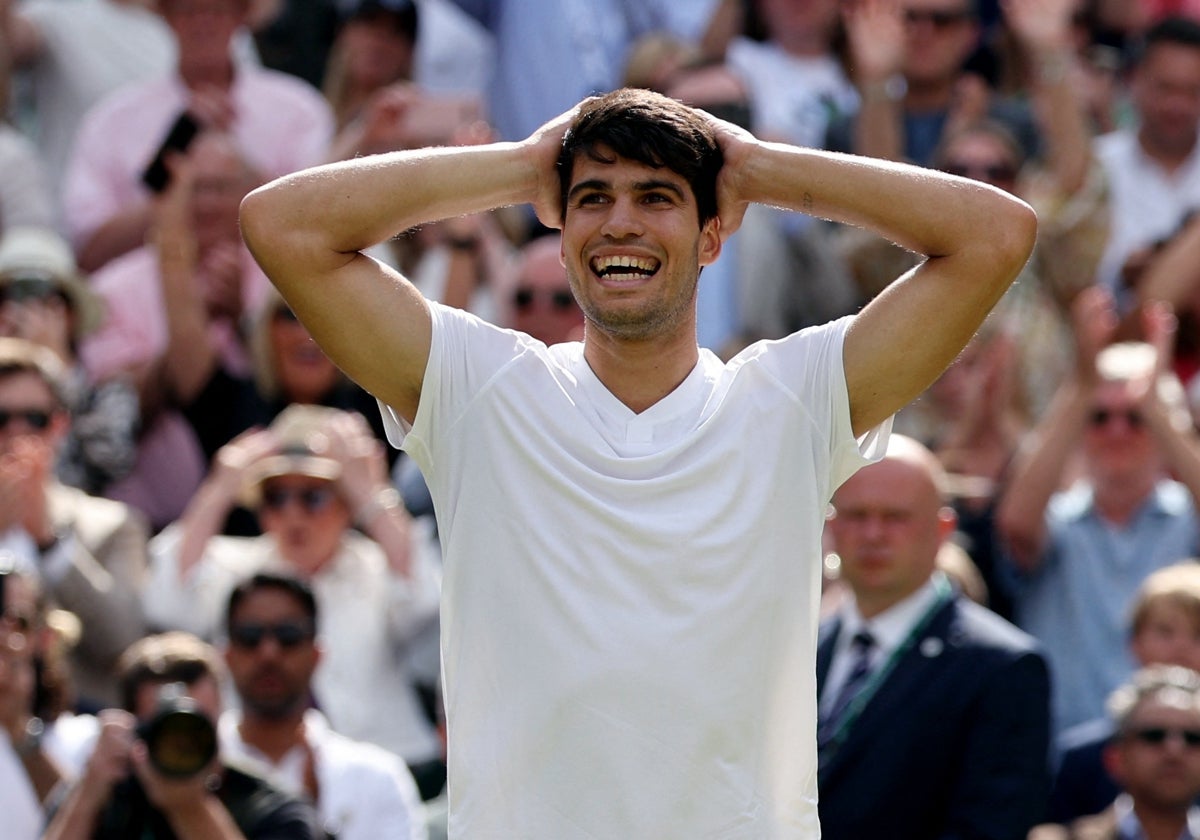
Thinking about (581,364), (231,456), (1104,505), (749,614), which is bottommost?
(231,456)

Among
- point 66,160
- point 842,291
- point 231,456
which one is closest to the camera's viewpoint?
point 231,456

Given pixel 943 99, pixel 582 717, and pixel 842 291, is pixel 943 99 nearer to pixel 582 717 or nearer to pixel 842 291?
pixel 842 291

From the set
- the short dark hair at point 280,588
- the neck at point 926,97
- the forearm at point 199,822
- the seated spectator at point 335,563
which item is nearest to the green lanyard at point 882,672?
the forearm at point 199,822

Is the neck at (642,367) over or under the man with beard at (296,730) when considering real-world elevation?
over

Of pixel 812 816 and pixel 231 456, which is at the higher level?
pixel 812 816

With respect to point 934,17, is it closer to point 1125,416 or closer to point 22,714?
point 1125,416

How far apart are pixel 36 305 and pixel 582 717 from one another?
16.9 ft

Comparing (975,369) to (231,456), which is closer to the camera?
(231,456)

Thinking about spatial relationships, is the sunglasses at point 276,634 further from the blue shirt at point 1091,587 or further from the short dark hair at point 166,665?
the blue shirt at point 1091,587

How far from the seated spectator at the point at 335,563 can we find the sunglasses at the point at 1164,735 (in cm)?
212

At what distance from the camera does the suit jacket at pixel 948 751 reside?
5777 mm

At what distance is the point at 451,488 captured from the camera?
3.77m

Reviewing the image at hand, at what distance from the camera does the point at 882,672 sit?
19.5ft

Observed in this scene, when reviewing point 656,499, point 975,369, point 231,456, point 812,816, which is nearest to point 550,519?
point 656,499
